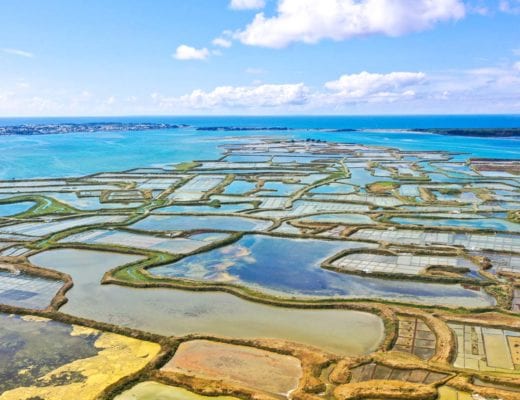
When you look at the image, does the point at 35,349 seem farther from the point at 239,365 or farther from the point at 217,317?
the point at 239,365

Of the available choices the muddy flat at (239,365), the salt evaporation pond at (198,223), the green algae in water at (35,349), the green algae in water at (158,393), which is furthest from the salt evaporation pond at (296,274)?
the green algae in water at (158,393)

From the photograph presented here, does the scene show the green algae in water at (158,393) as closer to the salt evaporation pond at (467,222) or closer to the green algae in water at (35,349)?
the green algae in water at (35,349)

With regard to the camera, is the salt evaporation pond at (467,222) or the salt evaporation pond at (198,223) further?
the salt evaporation pond at (198,223)

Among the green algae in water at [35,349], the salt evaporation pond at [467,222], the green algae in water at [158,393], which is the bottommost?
the green algae in water at [158,393]

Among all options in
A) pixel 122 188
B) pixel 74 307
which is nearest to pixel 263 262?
pixel 74 307

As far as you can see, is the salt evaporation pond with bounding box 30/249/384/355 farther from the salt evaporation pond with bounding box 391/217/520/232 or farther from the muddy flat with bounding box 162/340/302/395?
the salt evaporation pond with bounding box 391/217/520/232

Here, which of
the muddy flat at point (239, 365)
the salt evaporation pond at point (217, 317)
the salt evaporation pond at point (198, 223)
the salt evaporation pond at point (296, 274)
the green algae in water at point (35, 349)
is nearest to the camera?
the muddy flat at point (239, 365)

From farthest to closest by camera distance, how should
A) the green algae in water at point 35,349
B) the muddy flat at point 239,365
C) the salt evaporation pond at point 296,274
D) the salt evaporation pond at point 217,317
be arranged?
the salt evaporation pond at point 296,274, the salt evaporation pond at point 217,317, the green algae in water at point 35,349, the muddy flat at point 239,365

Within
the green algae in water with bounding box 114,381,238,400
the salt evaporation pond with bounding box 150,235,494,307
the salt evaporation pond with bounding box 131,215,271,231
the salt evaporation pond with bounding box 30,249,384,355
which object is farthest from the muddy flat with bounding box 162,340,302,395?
the salt evaporation pond with bounding box 131,215,271,231
